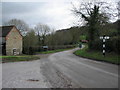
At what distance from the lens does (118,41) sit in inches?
621

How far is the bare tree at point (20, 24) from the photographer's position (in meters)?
42.9

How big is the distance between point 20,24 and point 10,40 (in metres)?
7.39

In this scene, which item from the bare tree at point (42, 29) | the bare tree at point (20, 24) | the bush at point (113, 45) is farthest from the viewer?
the bare tree at point (42, 29)

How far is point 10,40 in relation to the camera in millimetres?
38656

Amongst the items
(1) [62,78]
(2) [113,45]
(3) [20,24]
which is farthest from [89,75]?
(3) [20,24]

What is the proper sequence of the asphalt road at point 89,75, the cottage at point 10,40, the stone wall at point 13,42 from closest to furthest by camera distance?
1. the asphalt road at point 89,75
2. the cottage at point 10,40
3. the stone wall at point 13,42

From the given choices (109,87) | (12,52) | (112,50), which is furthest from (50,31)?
(109,87)

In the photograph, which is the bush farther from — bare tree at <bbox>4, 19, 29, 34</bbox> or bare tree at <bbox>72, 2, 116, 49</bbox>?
bare tree at <bbox>4, 19, 29, 34</bbox>

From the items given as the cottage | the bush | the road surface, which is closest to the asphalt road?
the road surface

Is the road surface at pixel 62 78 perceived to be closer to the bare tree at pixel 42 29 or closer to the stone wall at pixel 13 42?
the stone wall at pixel 13 42

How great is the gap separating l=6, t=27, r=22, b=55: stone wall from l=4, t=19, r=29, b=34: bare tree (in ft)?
11.2

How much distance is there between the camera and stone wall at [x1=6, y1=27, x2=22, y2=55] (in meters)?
37.7

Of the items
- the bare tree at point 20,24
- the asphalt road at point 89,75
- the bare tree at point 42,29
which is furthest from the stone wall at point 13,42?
the asphalt road at point 89,75

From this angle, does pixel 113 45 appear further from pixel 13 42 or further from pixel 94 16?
pixel 13 42
